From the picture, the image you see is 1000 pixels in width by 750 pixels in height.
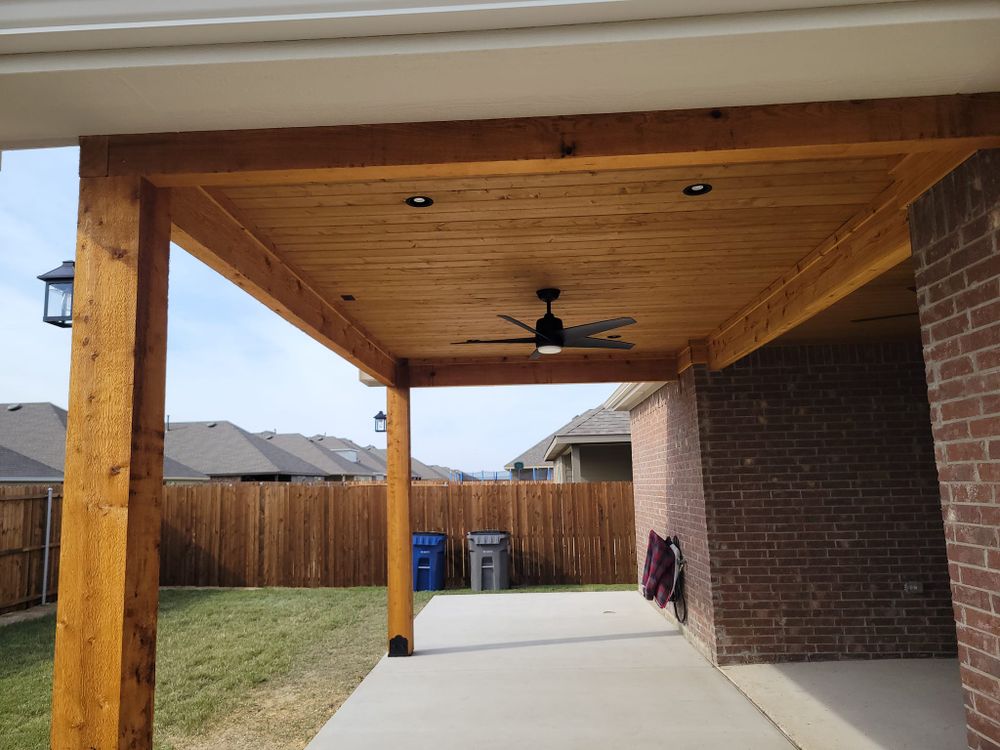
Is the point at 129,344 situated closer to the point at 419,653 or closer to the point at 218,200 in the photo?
the point at 218,200

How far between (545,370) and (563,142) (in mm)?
4992

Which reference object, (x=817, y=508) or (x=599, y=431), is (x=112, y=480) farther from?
(x=599, y=431)

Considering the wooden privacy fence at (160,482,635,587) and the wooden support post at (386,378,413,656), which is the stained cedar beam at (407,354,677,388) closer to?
the wooden support post at (386,378,413,656)

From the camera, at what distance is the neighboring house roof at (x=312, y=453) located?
29328 mm

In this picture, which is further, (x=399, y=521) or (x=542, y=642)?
(x=542, y=642)

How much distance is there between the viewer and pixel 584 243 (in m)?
3.90

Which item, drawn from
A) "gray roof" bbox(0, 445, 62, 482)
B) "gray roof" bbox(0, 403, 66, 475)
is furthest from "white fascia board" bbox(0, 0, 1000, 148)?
"gray roof" bbox(0, 403, 66, 475)

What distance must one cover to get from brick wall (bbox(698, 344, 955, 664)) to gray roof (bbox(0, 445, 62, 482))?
45.0ft

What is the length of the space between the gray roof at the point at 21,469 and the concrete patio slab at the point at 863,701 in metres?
14.3

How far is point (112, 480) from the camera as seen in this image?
7.12 ft

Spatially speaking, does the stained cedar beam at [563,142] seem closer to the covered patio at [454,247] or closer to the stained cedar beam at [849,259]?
the covered patio at [454,247]

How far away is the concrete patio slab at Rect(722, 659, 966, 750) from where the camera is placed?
4.28 m

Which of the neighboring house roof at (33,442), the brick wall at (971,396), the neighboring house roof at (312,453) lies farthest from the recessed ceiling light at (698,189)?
the neighboring house roof at (312,453)

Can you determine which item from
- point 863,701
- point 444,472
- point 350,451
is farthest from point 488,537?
point 444,472
